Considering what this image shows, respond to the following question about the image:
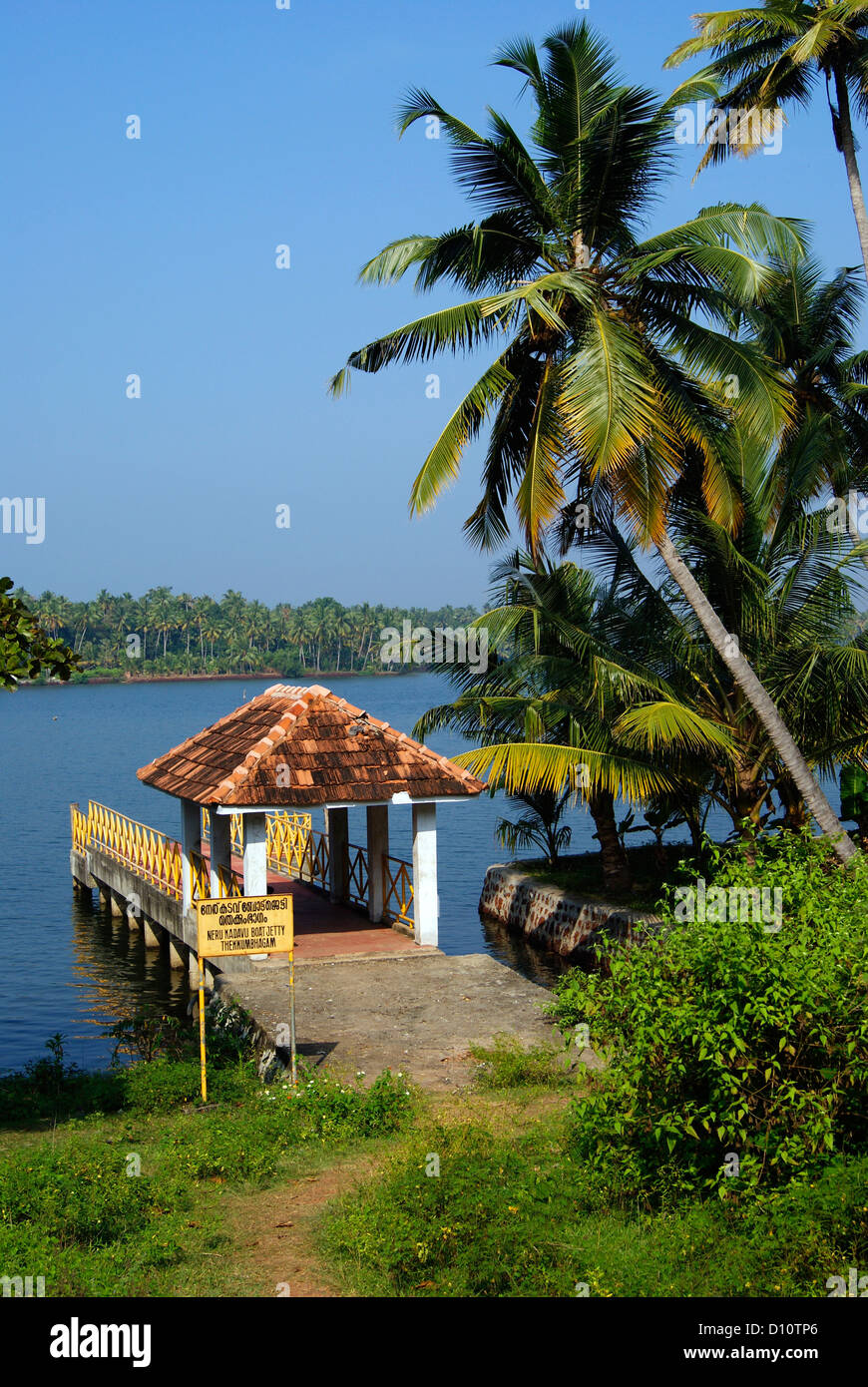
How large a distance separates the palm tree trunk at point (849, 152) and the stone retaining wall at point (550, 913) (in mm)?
11692

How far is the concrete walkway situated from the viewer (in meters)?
13.5

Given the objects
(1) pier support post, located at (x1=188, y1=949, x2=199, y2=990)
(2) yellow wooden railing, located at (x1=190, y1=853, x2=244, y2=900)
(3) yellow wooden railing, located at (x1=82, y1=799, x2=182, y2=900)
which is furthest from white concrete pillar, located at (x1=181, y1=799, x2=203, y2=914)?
(1) pier support post, located at (x1=188, y1=949, x2=199, y2=990)

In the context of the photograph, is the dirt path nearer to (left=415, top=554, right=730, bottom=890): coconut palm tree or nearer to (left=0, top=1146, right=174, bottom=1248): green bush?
(left=0, top=1146, right=174, bottom=1248): green bush

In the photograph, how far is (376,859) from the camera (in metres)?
20.9

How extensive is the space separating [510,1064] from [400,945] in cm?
640

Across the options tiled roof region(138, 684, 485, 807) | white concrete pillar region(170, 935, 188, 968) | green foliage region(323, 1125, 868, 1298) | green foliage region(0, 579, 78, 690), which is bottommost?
white concrete pillar region(170, 935, 188, 968)

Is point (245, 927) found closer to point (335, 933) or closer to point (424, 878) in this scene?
point (424, 878)

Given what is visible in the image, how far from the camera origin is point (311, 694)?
19984mm

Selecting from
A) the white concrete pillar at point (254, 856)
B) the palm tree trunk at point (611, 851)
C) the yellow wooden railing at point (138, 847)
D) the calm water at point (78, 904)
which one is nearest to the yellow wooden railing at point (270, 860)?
the yellow wooden railing at point (138, 847)

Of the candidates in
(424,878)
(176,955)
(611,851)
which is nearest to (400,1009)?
(424,878)

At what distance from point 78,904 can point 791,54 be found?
25.2 meters

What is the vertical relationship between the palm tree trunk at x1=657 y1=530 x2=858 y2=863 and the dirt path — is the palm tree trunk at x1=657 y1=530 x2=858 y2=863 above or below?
above

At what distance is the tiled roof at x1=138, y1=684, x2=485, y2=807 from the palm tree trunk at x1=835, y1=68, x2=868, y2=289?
411 inches
